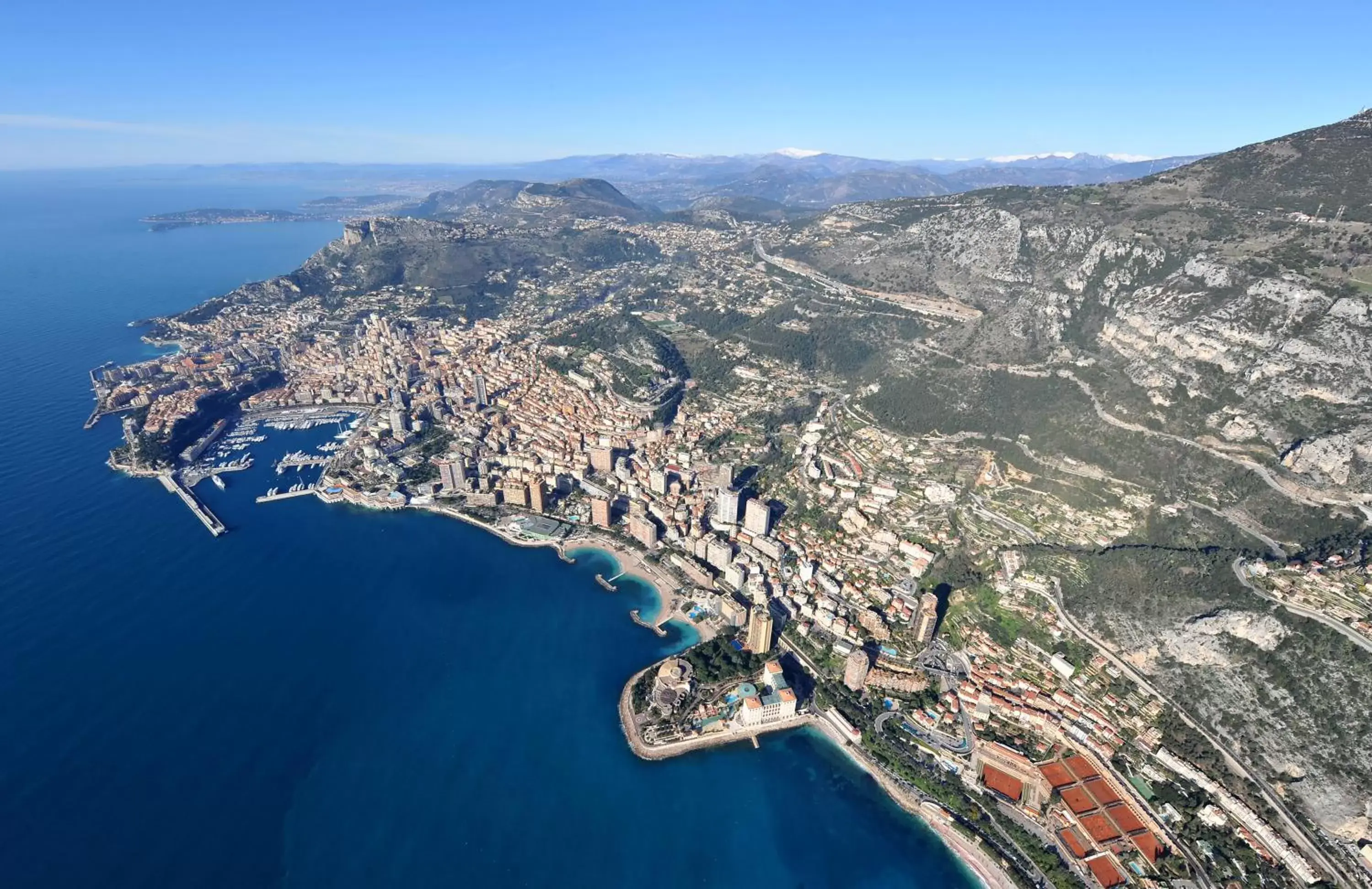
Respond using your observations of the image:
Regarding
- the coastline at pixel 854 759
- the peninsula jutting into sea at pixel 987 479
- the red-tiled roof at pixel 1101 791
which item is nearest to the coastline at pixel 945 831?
the coastline at pixel 854 759

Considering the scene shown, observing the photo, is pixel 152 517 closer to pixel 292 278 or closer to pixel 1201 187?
pixel 292 278

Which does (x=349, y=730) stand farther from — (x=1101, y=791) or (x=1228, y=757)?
(x=1228, y=757)

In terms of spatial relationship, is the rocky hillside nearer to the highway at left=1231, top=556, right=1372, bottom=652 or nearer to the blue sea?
the blue sea

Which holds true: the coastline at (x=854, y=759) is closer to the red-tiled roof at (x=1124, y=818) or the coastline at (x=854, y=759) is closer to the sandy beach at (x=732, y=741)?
the sandy beach at (x=732, y=741)

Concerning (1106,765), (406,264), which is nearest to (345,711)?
(1106,765)

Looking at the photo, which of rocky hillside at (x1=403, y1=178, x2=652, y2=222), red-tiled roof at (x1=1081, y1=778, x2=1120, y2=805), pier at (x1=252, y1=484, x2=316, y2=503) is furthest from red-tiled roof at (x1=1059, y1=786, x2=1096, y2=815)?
rocky hillside at (x1=403, y1=178, x2=652, y2=222)

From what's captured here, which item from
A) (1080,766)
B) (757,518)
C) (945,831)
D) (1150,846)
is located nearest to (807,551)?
(757,518)

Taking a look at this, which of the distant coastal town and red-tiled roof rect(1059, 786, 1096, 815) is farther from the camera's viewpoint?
the distant coastal town
